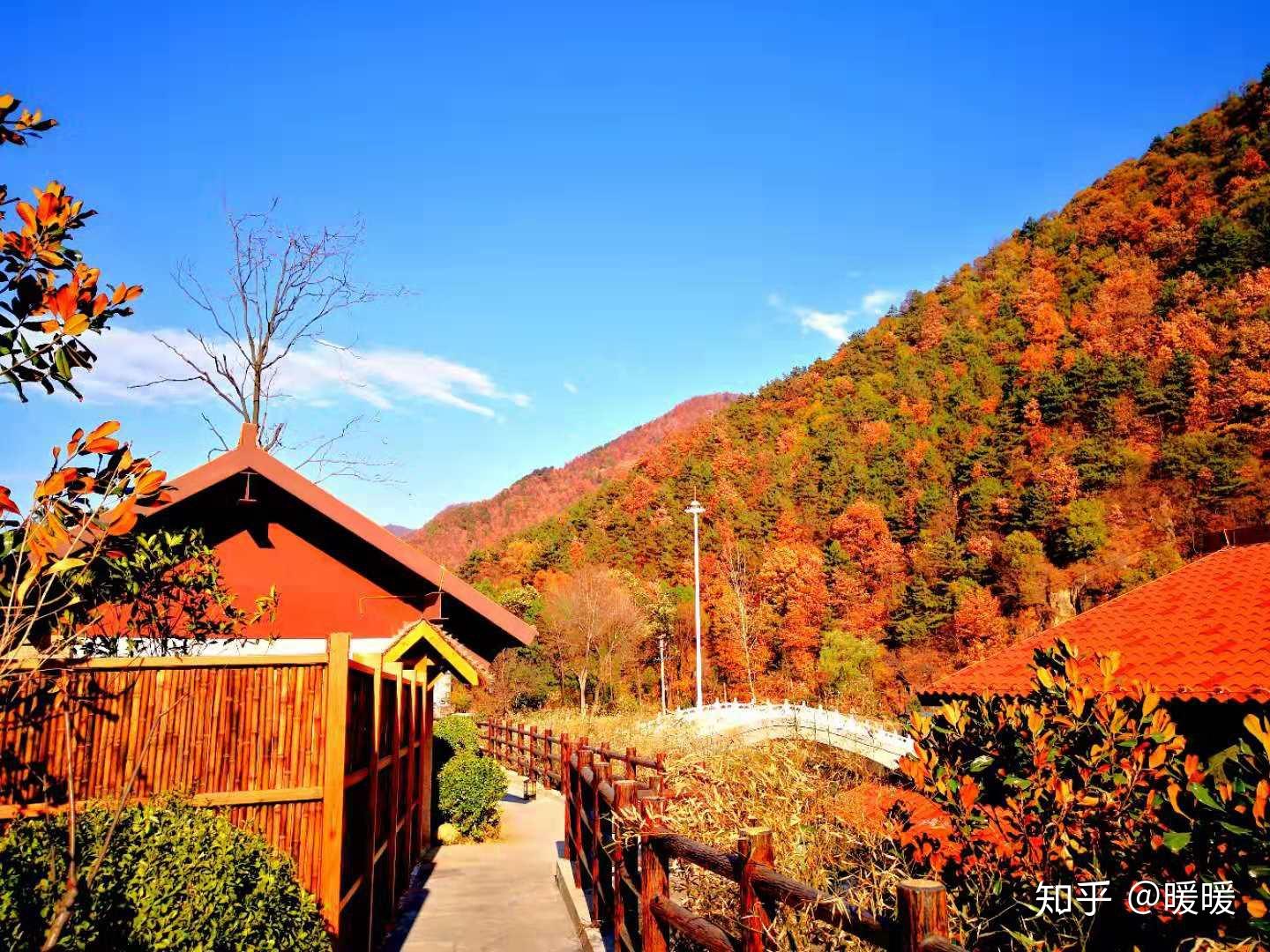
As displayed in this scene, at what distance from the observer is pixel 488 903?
900 cm

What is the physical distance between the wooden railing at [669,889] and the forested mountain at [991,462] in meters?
40.0

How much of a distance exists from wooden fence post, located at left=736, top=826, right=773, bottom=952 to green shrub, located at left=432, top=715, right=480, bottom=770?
10.7m

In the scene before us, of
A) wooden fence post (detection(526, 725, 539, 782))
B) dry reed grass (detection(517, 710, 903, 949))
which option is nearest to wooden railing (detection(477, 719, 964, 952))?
dry reed grass (detection(517, 710, 903, 949))

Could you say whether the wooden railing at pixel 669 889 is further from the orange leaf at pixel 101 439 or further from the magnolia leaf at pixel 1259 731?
the orange leaf at pixel 101 439

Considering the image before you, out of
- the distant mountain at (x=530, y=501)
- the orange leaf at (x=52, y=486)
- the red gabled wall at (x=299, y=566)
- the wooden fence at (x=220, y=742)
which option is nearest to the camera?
the orange leaf at (x=52, y=486)

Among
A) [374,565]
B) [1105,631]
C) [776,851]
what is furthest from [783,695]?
[776,851]

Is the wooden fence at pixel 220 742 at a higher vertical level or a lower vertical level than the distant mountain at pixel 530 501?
lower

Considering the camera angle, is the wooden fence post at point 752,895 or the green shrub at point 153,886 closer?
the green shrub at point 153,886

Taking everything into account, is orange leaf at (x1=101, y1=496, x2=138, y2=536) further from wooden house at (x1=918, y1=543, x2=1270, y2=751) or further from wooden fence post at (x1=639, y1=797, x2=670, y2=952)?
wooden house at (x1=918, y1=543, x2=1270, y2=751)

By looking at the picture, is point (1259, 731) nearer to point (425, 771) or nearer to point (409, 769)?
point (409, 769)

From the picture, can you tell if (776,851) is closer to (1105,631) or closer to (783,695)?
(1105,631)

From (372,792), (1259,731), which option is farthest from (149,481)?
(1259,731)

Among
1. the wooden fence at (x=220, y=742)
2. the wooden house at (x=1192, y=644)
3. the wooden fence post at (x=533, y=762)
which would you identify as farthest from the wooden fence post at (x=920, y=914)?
the wooden fence post at (x=533, y=762)

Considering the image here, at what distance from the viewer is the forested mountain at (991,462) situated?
54.5m
